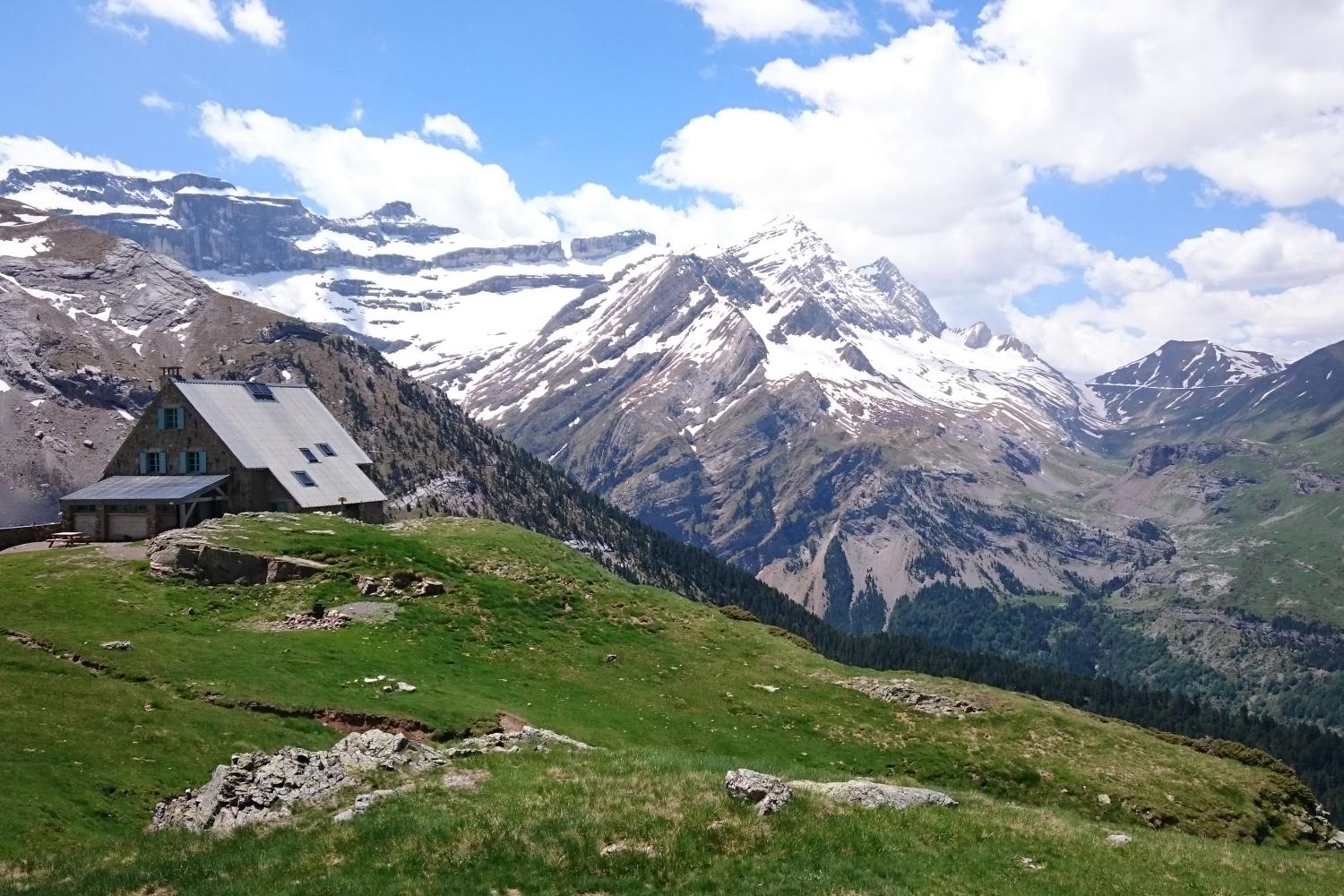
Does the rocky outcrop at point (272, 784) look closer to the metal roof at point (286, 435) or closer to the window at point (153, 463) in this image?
the metal roof at point (286, 435)

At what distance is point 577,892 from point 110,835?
47.5 feet

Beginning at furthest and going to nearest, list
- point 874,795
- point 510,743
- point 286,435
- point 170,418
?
point 286,435 → point 170,418 → point 510,743 → point 874,795

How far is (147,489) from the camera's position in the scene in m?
67.9

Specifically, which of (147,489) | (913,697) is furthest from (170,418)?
(913,697)

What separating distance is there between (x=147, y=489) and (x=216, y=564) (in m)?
19.9

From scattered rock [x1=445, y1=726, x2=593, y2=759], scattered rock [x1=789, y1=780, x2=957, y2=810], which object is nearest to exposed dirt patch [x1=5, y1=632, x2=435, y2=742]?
scattered rock [x1=445, y1=726, x2=593, y2=759]

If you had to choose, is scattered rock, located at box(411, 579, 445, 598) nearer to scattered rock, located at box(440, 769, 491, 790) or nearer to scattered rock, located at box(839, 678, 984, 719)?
scattered rock, located at box(839, 678, 984, 719)

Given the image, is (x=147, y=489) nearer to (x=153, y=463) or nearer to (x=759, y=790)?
(x=153, y=463)

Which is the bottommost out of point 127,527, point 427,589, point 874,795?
point 874,795

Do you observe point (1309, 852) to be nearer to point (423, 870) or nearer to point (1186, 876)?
point (1186, 876)

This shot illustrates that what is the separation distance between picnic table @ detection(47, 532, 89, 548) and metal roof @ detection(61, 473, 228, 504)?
9.02 ft

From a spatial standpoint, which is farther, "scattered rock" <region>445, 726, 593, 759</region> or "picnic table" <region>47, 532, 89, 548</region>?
"picnic table" <region>47, 532, 89, 548</region>

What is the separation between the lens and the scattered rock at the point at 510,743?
33.1 metres

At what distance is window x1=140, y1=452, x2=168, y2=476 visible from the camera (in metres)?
72.4
